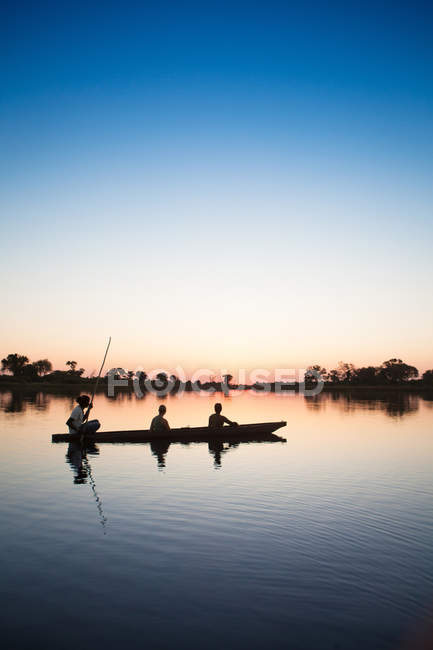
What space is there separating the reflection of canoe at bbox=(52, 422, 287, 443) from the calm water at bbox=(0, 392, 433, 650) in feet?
15.5

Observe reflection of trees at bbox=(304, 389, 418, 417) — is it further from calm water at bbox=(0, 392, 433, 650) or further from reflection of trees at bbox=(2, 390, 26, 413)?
calm water at bbox=(0, 392, 433, 650)

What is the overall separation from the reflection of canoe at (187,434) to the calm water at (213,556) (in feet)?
→ 15.5

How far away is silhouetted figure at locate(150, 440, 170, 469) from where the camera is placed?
1740 centimetres

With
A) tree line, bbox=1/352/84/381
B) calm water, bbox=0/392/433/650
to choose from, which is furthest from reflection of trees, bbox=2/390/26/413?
tree line, bbox=1/352/84/381

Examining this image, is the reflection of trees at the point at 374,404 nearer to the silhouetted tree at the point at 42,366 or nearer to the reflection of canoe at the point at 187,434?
the reflection of canoe at the point at 187,434

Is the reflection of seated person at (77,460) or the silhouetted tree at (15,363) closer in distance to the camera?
the reflection of seated person at (77,460)

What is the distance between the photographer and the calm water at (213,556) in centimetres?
551

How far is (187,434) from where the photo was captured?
74.7ft

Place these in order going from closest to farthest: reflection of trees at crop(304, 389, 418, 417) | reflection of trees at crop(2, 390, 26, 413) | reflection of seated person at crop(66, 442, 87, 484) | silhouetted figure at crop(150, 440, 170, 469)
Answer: reflection of seated person at crop(66, 442, 87, 484) → silhouetted figure at crop(150, 440, 170, 469) → reflection of trees at crop(2, 390, 26, 413) → reflection of trees at crop(304, 389, 418, 417)

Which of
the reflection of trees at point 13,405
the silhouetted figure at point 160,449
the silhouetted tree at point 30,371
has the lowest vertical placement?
the silhouetted figure at point 160,449

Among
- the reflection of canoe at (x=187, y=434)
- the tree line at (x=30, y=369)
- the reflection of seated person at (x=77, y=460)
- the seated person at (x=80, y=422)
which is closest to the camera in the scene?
the reflection of seated person at (x=77, y=460)

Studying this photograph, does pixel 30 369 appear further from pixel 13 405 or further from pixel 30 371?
pixel 13 405

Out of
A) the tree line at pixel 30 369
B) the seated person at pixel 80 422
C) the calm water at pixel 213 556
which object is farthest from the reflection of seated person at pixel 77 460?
the tree line at pixel 30 369

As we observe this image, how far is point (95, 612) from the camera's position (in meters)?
5.84
